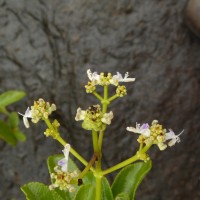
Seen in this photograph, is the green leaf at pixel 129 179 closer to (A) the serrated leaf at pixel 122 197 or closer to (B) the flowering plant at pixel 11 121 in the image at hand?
(A) the serrated leaf at pixel 122 197

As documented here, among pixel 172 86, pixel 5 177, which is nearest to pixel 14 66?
pixel 5 177

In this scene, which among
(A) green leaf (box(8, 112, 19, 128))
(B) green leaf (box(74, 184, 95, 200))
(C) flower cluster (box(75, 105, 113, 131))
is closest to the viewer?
(C) flower cluster (box(75, 105, 113, 131))

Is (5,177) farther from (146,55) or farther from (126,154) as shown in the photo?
(146,55)

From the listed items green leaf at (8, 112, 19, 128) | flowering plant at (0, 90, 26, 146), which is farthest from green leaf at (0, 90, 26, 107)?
green leaf at (8, 112, 19, 128)

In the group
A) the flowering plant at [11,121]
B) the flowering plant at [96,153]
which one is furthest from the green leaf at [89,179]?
the flowering plant at [11,121]

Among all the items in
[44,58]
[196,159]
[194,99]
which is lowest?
[196,159]

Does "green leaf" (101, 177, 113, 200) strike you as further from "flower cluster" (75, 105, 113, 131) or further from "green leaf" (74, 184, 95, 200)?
"flower cluster" (75, 105, 113, 131)

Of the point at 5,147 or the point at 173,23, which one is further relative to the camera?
the point at 5,147
